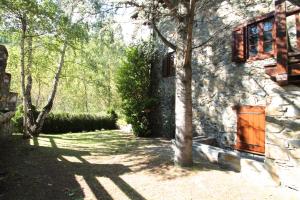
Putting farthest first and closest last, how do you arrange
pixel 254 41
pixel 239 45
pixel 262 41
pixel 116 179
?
pixel 239 45 → pixel 254 41 → pixel 262 41 → pixel 116 179

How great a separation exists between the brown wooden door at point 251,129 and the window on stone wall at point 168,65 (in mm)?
4781

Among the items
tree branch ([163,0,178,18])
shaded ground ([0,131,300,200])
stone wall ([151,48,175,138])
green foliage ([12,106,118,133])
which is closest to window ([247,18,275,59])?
tree branch ([163,0,178,18])

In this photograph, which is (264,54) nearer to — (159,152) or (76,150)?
(159,152)

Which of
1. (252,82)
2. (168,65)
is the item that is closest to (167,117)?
(168,65)

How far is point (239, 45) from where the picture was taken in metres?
8.98

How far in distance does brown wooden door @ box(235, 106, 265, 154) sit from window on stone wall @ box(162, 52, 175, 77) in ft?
15.7

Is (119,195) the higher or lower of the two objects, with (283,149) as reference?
lower

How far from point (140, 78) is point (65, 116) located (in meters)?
7.11

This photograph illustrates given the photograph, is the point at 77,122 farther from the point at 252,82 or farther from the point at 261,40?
the point at 261,40

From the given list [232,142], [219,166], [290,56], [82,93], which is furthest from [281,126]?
[82,93]

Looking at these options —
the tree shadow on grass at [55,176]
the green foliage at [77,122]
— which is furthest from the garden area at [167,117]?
the green foliage at [77,122]

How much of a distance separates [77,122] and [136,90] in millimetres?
6992

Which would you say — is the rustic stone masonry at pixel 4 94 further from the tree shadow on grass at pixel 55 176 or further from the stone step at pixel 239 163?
the stone step at pixel 239 163

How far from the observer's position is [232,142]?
9.19 metres
